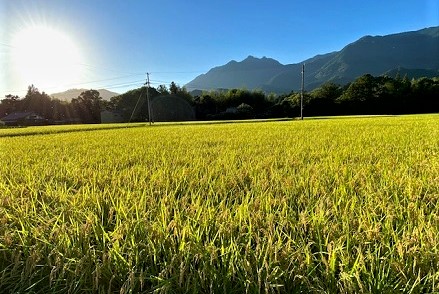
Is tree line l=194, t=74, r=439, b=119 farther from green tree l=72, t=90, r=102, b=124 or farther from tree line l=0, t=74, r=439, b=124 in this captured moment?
green tree l=72, t=90, r=102, b=124

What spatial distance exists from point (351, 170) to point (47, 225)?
2281 millimetres

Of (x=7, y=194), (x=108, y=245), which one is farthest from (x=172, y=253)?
(x=7, y=194)

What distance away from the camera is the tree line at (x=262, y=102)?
1882 inches

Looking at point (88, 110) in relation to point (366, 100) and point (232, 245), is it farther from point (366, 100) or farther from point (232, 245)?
point (232, 245)

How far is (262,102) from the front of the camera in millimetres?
61844

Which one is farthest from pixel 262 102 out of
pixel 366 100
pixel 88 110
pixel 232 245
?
pixel 232 245

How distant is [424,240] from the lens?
3.92 feet

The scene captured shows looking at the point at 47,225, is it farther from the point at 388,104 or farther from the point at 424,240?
the point at 388,104

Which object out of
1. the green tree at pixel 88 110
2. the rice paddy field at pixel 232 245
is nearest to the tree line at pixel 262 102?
the green tree at pixel 88 110

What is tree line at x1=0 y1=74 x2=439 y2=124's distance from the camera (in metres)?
47.8

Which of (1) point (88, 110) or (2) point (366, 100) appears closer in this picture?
(2) point (366, 100)

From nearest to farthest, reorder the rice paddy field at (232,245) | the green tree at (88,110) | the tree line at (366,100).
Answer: the rice paddy field at (232,245), the tree line at (366,100), the green tree at (88,110)

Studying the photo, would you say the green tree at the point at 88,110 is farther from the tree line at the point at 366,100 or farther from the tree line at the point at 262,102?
the tree line at the point at 366,100

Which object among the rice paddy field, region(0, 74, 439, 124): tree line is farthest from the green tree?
the rice paddy field
